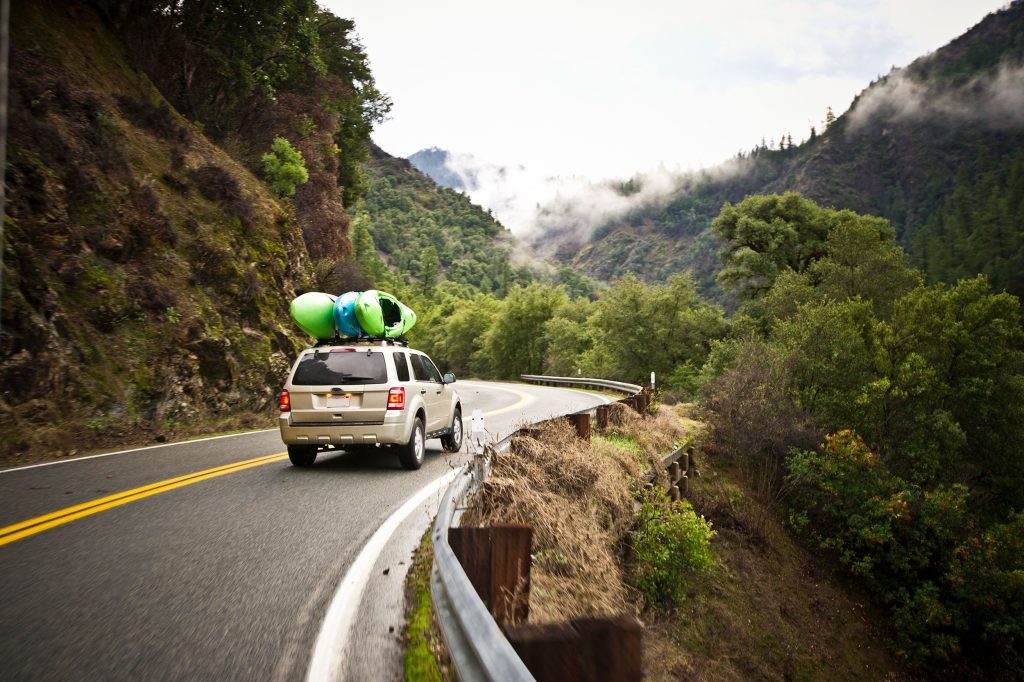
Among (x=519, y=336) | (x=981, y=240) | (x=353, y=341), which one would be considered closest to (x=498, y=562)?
(x=353, y=341)

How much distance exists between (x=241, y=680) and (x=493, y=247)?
18894 cm

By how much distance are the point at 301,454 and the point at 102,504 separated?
2.80 m

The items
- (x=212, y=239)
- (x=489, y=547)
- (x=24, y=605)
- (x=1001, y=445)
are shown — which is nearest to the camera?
(x=489, y=547)

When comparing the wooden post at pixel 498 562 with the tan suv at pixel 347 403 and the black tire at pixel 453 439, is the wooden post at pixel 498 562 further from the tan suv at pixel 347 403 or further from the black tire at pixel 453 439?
the black tire at pixel 453 439

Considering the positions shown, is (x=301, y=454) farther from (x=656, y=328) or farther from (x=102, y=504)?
(x=656, y=328)

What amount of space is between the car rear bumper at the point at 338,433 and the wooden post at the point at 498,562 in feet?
18.2

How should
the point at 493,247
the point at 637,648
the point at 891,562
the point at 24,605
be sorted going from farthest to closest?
the point at 493,247 → the point at 891,562 → the point at 24,605 → the point at 637,648

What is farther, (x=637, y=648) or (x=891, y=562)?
(x=891, y=562)

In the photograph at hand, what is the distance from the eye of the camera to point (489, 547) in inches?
113

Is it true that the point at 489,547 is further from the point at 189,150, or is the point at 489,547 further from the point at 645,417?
the point at 189,150

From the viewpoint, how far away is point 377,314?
9523mm

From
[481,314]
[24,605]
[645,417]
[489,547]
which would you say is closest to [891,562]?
[645,417]

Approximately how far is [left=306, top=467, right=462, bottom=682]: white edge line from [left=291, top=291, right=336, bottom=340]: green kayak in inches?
180

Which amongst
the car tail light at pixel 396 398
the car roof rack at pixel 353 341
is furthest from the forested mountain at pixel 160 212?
the car tail light at pixel 396 398
